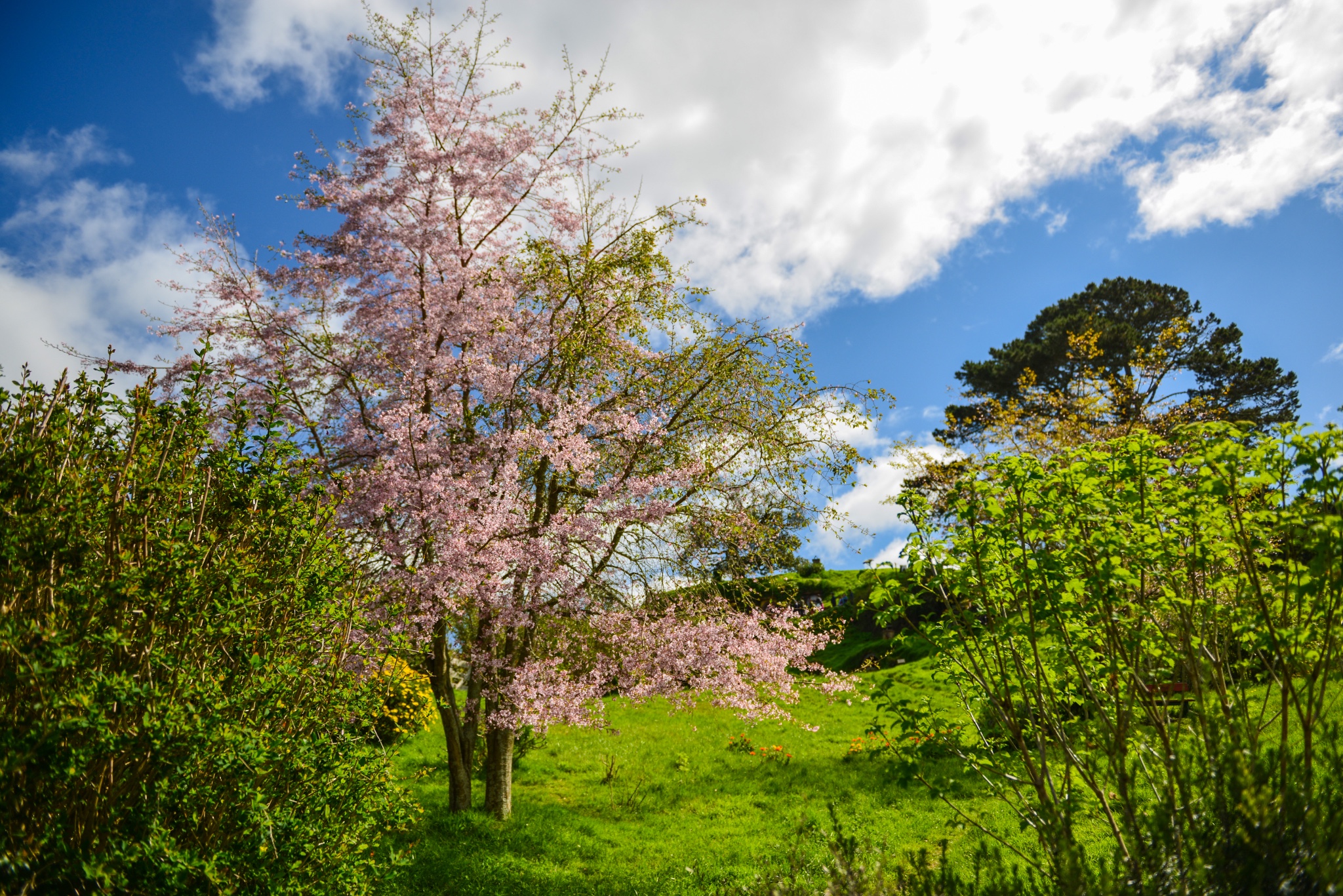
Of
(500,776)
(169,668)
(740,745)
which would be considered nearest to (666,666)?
(500,776)

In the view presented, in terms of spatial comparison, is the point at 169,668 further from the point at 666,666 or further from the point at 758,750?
the point at 758,750

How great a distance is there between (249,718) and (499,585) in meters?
4.97

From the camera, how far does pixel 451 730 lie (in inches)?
438

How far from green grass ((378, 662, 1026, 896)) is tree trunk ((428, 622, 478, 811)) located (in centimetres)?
38

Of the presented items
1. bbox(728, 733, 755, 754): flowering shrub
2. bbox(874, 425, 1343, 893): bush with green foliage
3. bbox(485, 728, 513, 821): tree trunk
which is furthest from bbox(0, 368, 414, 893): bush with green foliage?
bbox(728, 733, 755, 754): flowering shrub

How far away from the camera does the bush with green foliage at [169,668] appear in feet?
12.0

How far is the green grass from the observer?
9094 millimetres

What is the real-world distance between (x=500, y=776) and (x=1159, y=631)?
9801mm

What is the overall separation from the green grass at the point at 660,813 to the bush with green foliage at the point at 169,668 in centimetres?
342

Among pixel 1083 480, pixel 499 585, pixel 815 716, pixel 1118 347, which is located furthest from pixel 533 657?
pixel 1118 347

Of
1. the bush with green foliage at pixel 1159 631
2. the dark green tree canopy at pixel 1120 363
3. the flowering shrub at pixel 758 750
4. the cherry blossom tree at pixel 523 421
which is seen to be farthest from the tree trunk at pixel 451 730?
the dark green tree canopy at pixel 1120 363

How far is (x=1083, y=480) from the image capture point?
4902 millimetres

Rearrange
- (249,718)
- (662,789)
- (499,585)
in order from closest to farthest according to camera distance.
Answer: (249,718)
(499,585)
(662,789)

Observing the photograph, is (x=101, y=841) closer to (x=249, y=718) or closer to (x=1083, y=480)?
(x=249, y=718)
